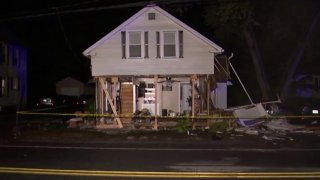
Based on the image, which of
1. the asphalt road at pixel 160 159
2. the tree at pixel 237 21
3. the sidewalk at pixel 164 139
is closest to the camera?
the asphalt road at pixel 160 159

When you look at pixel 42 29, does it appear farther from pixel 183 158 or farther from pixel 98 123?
pixel 183 158

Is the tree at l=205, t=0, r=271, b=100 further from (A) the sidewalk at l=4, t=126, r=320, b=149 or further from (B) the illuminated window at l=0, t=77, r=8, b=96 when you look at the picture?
(B) the illuminated window at l=0, t=77, r=8, b=96

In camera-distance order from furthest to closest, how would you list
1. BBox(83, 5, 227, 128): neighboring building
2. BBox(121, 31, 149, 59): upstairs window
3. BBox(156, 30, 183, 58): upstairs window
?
1. BBox(121, 31, 149, 59): upstairs window
2. BBox(156, 30, 183, 58): upstairs window
3. BBox(83, 5, 227, 128): neighboring building

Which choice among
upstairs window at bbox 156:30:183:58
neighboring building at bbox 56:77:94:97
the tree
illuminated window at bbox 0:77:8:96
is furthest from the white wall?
neighboring building at bbox 56:77:94:97

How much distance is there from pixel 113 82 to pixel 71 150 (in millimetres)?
12033

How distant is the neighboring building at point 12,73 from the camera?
48.1 meters

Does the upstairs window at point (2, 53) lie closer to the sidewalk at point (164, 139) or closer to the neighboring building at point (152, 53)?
the neighboring building at point (152, 53)

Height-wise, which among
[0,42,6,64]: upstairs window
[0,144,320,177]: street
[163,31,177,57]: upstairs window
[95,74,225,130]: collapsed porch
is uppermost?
[0,42,6,64]: upstairs window

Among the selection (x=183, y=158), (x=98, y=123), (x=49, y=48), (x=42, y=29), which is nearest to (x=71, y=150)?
(x=183, y=158)

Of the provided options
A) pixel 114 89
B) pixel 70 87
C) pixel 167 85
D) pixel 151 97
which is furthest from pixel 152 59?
pixel 70 87

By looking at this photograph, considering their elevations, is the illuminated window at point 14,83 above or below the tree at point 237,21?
below

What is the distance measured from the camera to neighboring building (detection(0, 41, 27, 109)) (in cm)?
4814

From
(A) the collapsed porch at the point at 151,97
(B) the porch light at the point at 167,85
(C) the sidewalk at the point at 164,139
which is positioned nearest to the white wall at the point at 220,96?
(A) the collapsed porch at the point at 151,97

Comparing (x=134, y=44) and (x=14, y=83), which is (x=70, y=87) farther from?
(x=134, y=44)
